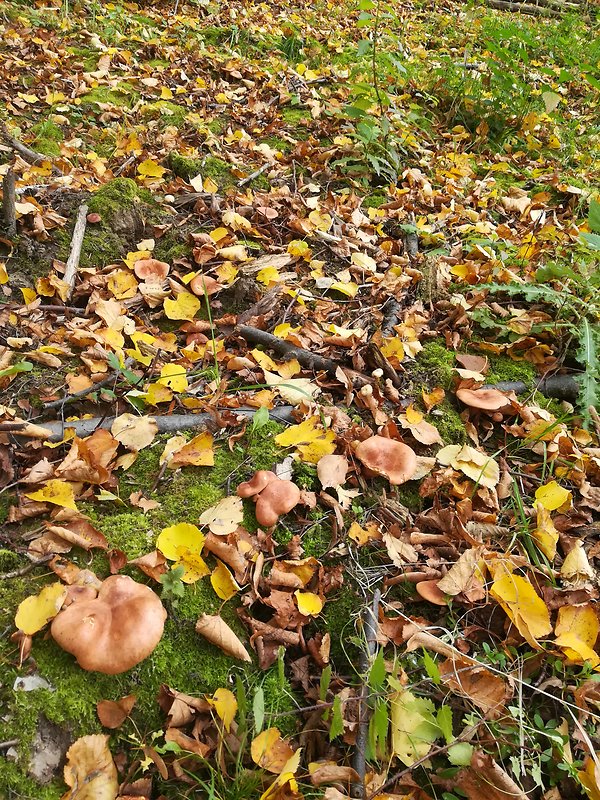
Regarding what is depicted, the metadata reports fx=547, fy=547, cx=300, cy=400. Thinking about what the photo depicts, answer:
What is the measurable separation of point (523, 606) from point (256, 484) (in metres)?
1.18

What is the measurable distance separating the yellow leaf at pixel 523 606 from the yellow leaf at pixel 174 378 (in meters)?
1.82


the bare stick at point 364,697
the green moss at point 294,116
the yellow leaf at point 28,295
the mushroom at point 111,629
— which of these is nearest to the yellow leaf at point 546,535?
the bare stick at point 364,697

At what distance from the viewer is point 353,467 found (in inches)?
102

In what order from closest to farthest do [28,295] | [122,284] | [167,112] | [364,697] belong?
1. [364,697]
2. [28,295]
3. [122,284]
4. [167,112]

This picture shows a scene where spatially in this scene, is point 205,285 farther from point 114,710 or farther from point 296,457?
point 114,710

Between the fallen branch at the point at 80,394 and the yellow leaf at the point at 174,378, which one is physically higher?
the yellow leaf at the point at 174,378

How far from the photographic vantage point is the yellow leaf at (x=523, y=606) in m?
2.03

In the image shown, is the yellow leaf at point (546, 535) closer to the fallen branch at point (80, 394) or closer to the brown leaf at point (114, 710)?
the brown leaf at point (114, 710)

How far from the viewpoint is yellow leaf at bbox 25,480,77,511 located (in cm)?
230

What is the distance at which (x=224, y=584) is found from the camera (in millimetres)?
2174

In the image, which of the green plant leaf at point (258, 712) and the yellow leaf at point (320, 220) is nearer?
the green plant leaf at point (258, 712)

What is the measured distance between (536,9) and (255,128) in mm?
7268

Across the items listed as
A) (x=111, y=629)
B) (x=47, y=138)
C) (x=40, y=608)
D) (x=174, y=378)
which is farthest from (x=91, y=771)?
(x=47, y=138)

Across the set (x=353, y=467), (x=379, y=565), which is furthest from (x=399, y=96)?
(x=379, y=565)
